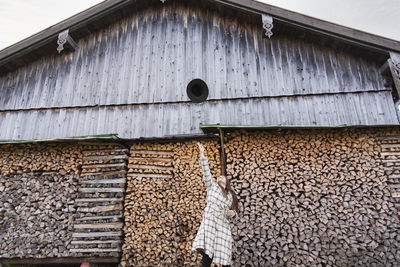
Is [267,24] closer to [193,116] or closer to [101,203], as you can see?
[193,116]

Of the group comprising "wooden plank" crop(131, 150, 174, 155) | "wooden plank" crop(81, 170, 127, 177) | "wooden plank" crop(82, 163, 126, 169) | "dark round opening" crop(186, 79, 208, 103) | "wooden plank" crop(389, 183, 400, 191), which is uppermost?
"dark round opening" crop(186, 79, 208, 103)

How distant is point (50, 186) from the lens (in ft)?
27.7

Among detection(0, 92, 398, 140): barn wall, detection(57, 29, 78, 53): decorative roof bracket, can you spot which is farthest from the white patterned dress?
detection(57, 29, 78, 53): decorative roof bracket

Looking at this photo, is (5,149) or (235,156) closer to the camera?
(235,156)

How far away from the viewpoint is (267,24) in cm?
865

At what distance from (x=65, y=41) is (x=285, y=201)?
8245 mm

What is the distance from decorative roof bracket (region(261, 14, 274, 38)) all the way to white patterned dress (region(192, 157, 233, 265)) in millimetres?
4928

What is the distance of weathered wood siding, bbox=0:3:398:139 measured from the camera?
841cm

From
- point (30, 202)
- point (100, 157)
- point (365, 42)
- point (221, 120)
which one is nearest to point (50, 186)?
point (30, 202)

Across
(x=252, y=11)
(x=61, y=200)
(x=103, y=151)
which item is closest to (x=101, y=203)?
(x=61, y=200)

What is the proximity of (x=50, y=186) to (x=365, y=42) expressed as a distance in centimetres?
969

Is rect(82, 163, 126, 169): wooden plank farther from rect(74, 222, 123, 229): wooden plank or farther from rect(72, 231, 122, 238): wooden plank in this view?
rect(72, 231, 122, 238): wooden plank

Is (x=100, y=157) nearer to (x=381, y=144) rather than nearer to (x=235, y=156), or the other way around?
(x=235, y=156)

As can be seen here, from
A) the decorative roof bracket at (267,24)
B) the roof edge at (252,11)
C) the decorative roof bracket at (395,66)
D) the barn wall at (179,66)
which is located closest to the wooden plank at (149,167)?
the barn wall at (179,66)
